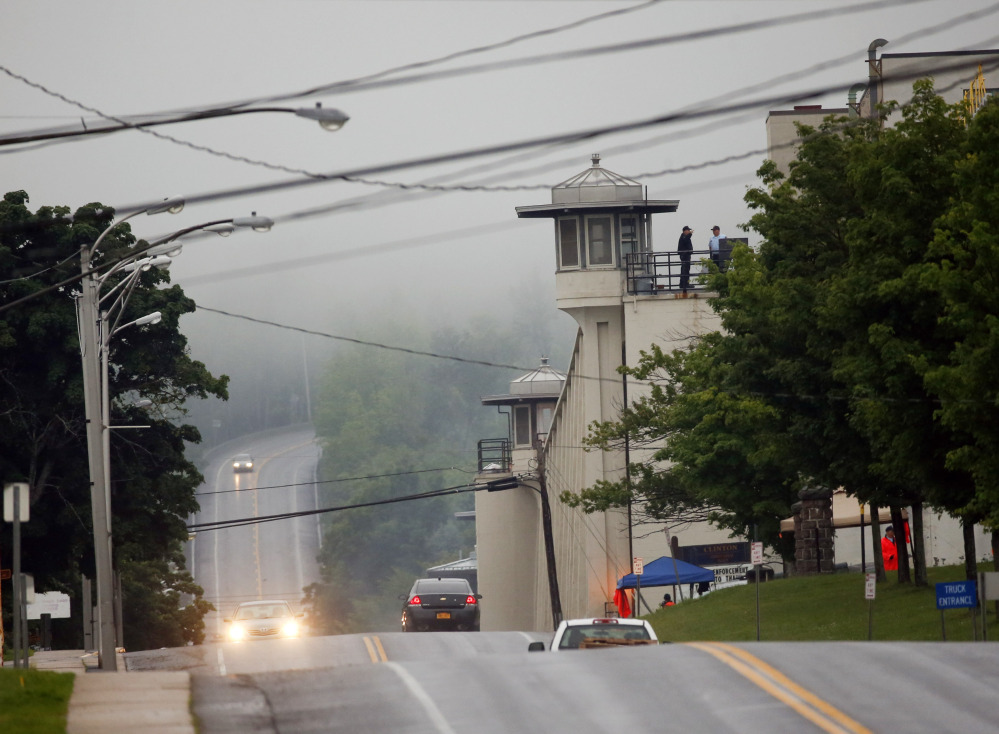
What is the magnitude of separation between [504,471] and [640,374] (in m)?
33.3

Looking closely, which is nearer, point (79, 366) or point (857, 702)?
point (857, 702)

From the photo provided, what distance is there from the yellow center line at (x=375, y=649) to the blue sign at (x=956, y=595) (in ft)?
30.3

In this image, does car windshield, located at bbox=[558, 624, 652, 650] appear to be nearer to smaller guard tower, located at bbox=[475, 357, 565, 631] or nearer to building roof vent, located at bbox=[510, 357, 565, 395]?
smaller guard tower, located at bbox=[475, 357, 565, 631]

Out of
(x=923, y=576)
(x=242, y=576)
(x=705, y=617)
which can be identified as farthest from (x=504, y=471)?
(x=242, y=576)

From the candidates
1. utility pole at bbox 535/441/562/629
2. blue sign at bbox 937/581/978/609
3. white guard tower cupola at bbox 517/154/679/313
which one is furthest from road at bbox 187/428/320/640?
blue sign at bbox 937/581/978/609

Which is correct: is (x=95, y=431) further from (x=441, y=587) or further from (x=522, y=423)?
(x=522, y=423)

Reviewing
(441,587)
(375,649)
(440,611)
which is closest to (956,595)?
(375,649)

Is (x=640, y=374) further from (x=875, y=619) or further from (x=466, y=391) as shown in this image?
(x=466, y=391)

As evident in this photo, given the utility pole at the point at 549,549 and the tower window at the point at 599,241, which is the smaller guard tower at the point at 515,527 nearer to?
the tower window at the point at 599,241

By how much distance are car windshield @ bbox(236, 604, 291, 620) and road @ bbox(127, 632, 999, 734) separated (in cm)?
1826

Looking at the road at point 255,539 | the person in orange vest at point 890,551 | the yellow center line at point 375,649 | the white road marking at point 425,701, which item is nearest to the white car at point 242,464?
the road at point 255,539

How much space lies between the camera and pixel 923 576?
3225 centimetres

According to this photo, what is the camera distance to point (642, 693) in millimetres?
13258

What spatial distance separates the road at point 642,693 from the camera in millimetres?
12156
